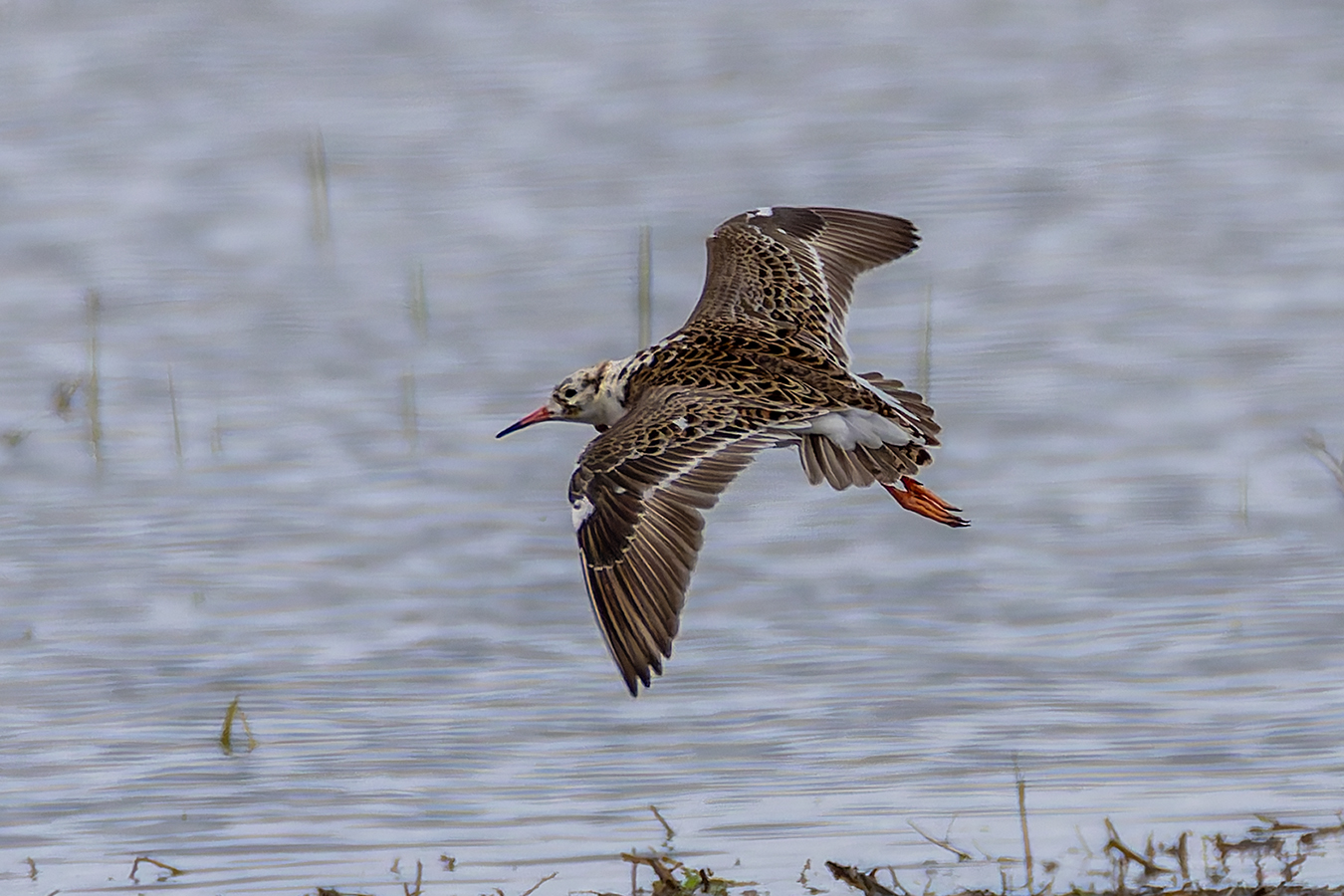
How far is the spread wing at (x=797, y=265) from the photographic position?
8727 millimetres

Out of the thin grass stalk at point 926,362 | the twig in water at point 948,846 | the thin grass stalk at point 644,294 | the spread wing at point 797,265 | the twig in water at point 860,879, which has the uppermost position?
the spread wing at point 797,265

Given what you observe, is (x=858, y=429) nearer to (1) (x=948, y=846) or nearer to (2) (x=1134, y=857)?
(1) (x=948, y=846)

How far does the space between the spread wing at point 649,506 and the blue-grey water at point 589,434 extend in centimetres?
79

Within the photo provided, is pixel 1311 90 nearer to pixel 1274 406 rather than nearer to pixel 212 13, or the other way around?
pixel 1274 406

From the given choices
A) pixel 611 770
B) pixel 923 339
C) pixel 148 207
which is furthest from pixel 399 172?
pixel 611 770

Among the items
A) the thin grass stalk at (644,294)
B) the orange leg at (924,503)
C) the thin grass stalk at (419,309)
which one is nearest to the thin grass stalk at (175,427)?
the thin grass stalk at (419,309)

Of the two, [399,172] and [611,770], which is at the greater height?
[399,172]

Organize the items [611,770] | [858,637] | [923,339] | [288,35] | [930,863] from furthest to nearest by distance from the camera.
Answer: [288,35]
[923,339]
[858,637]
[611,770]
[930,863]

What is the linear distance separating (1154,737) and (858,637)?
1358 mm

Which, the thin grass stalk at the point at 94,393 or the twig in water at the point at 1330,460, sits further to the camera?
the thin grass stalk at the point at 94,393

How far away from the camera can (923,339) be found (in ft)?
38.1

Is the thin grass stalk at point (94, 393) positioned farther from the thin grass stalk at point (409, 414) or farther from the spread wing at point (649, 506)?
the spread wing at point (649, 506)

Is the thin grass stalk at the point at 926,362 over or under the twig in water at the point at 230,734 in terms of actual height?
over

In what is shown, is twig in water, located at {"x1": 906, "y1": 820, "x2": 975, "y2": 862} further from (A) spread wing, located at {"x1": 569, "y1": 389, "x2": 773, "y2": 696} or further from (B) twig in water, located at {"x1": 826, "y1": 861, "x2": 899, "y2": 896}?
(A) spread wing, located at {"x1": 569, "y1": 389, "x2": 773, "y2": 696}
